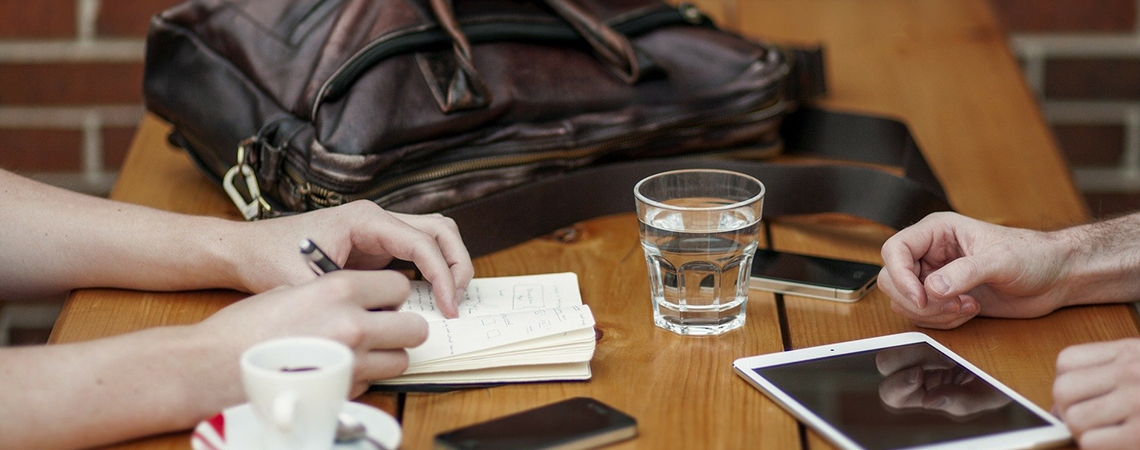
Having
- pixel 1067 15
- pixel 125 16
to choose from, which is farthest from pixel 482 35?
pixel 1067 15

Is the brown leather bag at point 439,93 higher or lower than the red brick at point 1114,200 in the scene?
higher

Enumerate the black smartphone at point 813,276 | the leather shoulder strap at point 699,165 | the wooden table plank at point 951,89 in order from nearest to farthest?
the black smartphone at point 813,276, the leather shoulder strap at point 699,165, the wooden table plank at point 951,89

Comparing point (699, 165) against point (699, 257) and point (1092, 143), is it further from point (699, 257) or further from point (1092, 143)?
point (1092, 143)

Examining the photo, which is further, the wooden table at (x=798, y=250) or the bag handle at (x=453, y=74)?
the bag handle at (x=453, y=74)

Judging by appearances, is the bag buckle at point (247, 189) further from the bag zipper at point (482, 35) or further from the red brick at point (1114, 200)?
the red brick at point (1114, 200)

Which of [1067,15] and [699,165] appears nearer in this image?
[699,165]

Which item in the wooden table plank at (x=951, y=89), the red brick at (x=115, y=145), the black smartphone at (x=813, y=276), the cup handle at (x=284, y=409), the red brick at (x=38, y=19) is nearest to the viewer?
the cup handle at (x=284, y=409)

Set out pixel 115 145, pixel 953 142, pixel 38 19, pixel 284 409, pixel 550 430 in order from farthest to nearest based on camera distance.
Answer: pixel 115 145 → pixel 38 19 → pixel 953 142 → pixel 550 430 → pixel 284 409

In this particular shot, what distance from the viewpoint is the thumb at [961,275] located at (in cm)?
90

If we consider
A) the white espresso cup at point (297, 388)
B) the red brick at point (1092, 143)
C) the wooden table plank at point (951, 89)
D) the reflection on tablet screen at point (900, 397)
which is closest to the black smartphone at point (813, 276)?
the reflection on tablet screen at point (900, 397)

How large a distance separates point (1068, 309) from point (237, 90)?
85 centimetres

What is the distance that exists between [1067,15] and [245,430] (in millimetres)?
1928

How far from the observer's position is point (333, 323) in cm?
75

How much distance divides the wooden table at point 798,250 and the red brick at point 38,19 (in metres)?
Result: 0.53
